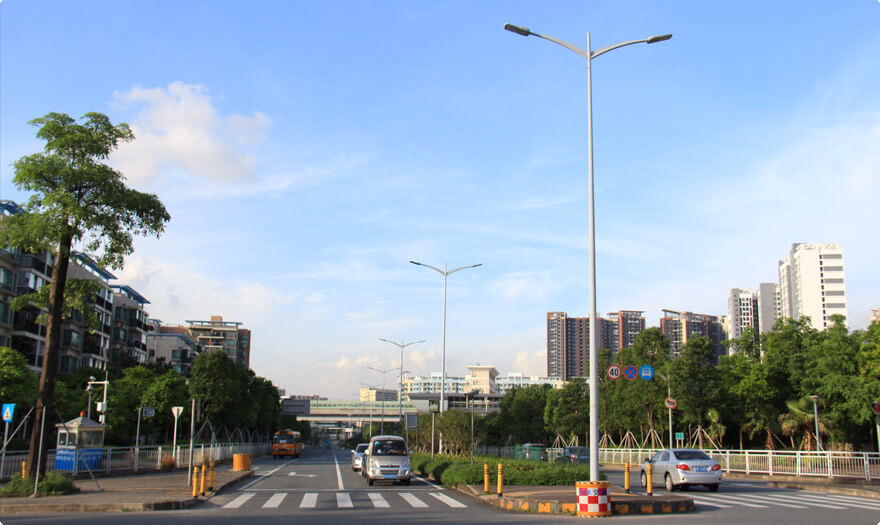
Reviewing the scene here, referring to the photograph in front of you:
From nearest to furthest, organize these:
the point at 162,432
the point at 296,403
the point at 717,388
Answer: the point at 717,388
the point at 162,432
the point at 296,403

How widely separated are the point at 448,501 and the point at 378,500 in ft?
6.66

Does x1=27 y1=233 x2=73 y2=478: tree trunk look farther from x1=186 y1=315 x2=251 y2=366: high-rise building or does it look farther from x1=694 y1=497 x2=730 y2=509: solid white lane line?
x1=186 y1=315 x2=251 y2=366: high-rise building

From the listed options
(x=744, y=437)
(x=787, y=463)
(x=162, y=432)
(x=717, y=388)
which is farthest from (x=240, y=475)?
(x=162, y=432)

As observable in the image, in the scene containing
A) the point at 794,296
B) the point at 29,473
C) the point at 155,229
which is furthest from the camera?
the point at 794,296

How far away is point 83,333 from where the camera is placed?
75.7 m

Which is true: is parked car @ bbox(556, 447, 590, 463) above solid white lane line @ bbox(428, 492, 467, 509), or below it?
below

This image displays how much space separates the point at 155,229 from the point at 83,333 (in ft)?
198

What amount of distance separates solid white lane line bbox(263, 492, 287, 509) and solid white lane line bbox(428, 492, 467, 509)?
4.55m

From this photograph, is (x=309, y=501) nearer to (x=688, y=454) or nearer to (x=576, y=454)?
(x=688, y=454)

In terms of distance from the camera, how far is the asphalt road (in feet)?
49.4

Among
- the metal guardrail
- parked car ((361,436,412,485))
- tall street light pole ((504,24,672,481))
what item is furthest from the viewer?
Answer: the metal guardrail

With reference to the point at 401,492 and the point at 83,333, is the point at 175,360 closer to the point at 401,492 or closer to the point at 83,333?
the point at 83,333

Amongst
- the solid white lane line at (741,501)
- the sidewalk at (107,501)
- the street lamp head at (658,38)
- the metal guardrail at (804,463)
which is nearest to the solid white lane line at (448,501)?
the sidewalk at (107,501)

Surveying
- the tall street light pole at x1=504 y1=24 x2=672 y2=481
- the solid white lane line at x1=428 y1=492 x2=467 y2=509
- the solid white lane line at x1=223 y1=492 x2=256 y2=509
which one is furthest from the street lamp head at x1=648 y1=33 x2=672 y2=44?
the solid white lane line at x1=223 y1=492 x2=256 y2=509
